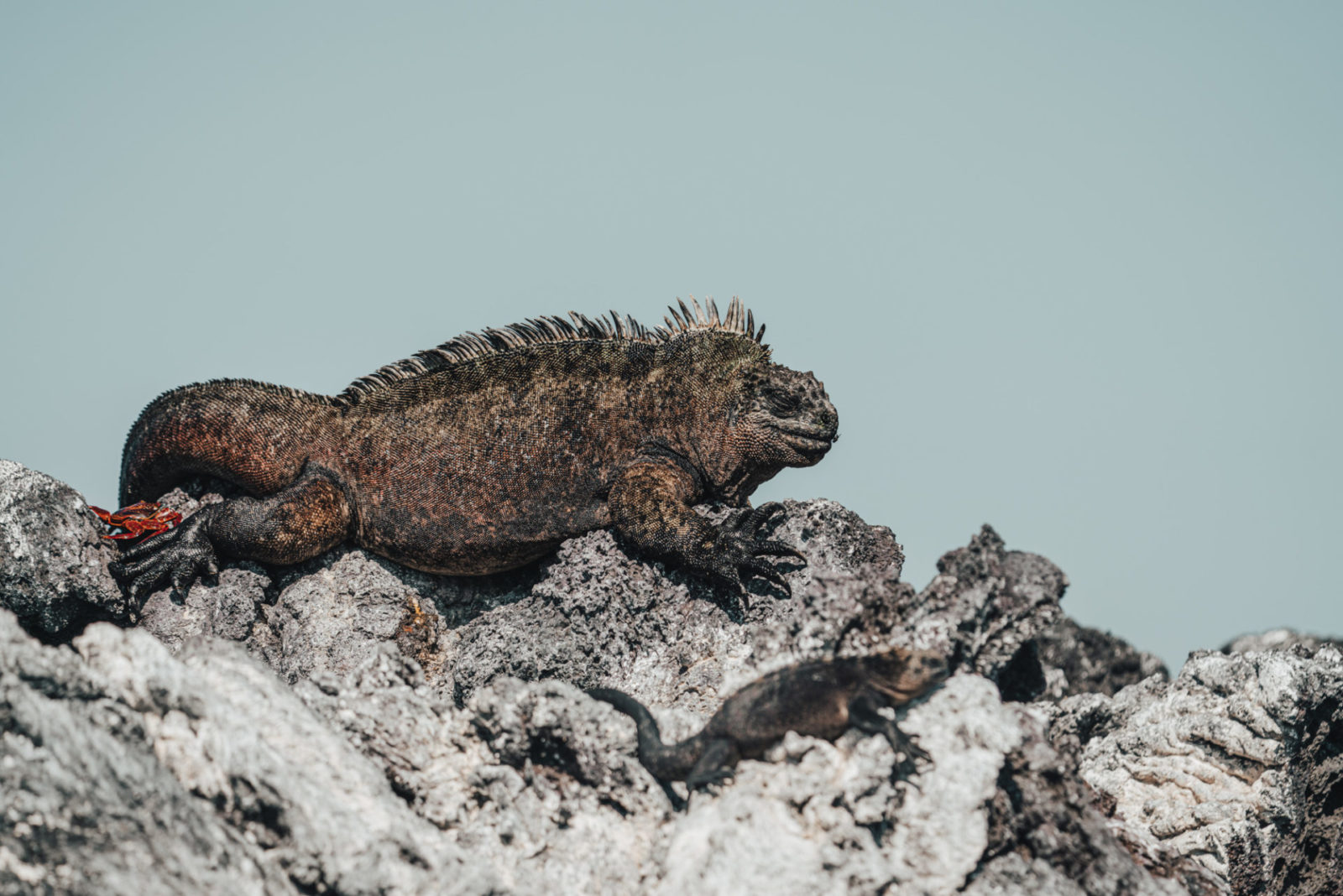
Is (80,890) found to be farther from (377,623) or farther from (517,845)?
(377,623)

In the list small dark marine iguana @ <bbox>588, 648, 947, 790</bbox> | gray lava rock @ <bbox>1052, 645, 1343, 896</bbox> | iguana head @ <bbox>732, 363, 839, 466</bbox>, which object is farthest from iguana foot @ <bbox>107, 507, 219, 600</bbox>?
gray lava rock @ <bbox>1052, 645, 1343, 896</bbox>

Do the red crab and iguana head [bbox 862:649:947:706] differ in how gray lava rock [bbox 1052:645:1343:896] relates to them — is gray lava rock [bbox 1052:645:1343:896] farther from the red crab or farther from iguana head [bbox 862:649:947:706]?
the red crab

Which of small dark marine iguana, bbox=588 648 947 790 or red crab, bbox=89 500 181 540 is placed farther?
red crab, bbox=89 500 181 540

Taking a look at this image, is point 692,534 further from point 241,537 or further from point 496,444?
point 241,537

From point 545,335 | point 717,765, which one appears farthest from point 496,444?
point 717,765

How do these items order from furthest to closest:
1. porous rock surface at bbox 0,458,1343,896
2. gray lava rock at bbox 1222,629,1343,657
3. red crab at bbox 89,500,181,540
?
gray lava rock at bbox 1222,629,1343,657, red crab at bbox 89,500,181,540, porous rock surface at bbox 0,458,1343,896

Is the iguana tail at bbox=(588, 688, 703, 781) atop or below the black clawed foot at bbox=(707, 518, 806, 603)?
below
